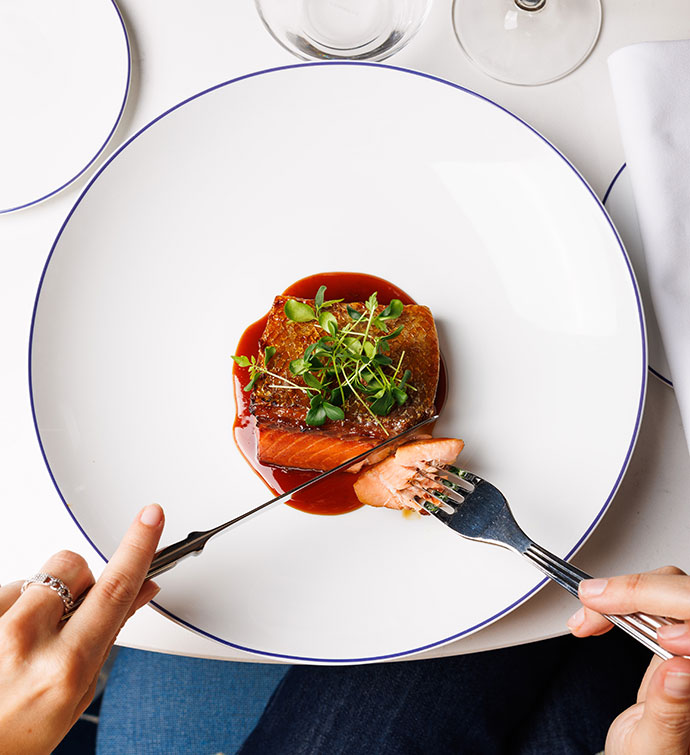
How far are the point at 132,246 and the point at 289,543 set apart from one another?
2.05 ft

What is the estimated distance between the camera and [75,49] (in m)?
1.44

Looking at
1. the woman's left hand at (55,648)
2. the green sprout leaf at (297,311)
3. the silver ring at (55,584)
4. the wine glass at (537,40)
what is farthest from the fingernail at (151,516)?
the wine glass at (537,40)

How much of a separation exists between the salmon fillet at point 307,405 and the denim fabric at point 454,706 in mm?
602

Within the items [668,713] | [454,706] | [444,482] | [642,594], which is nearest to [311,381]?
[444,482]

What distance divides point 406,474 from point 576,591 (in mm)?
334

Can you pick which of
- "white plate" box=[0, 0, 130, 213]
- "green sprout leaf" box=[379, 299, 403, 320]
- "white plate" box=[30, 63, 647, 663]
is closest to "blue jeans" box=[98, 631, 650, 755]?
"white plate" box=[30, 63, 647, 663]

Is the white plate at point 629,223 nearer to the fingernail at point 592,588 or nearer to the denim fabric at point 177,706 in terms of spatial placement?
the fingernail at point 592,588

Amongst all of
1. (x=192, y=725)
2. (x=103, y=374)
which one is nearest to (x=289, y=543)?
(x=103, y=374)

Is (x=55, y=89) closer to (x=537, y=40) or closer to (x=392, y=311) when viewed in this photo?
(x=392, y=311)

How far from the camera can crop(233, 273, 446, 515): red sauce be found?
1390 mm

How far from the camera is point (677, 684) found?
0.95m

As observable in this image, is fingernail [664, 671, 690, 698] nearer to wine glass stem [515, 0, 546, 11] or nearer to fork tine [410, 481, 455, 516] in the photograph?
fork tine [410, 481, 455, 516]

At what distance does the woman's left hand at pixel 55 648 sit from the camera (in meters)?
1.01

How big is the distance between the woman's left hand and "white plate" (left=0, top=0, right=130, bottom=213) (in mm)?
742
